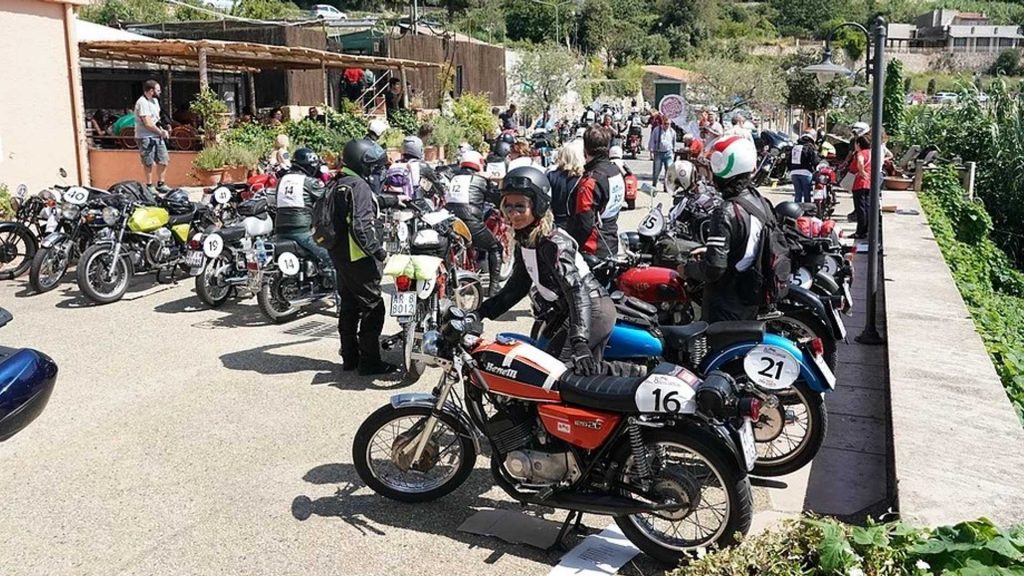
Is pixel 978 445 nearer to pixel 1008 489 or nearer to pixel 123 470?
pixel 1008 489

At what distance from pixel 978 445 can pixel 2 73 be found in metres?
14.2

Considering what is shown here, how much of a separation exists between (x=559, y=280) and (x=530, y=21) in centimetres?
7597

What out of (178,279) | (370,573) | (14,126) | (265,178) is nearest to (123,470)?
(370,573)

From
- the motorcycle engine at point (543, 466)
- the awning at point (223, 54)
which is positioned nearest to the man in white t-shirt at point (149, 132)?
the awning at point (223, 54)

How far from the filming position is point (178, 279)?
36.2ft

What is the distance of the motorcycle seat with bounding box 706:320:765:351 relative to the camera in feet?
16.5

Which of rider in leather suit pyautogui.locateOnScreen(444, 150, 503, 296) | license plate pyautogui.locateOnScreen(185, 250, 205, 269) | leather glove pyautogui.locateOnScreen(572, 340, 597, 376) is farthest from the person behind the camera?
rider in leather suit pyautogui.locateOnScreen(444, 150, 503, 296)

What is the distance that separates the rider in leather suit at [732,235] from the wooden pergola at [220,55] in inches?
611

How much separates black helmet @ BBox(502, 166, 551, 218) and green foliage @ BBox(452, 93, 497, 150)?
68.4ft

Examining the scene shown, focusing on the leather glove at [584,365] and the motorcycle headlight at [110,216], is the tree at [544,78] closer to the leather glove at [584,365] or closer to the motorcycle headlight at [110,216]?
the motorcycle headlight at [110,216]

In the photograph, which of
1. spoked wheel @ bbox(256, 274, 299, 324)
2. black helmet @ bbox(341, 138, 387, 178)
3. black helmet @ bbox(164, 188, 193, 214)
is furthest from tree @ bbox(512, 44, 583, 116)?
black helmet @ bbox(341, 138, 387, 178)

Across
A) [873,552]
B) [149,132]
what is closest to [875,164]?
[873,552]

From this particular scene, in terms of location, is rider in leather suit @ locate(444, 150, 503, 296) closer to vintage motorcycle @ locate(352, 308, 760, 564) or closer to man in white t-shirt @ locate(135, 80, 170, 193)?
vintage motorcycle @ locate(352, 308, 760, 564)

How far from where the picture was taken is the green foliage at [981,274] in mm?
7012
